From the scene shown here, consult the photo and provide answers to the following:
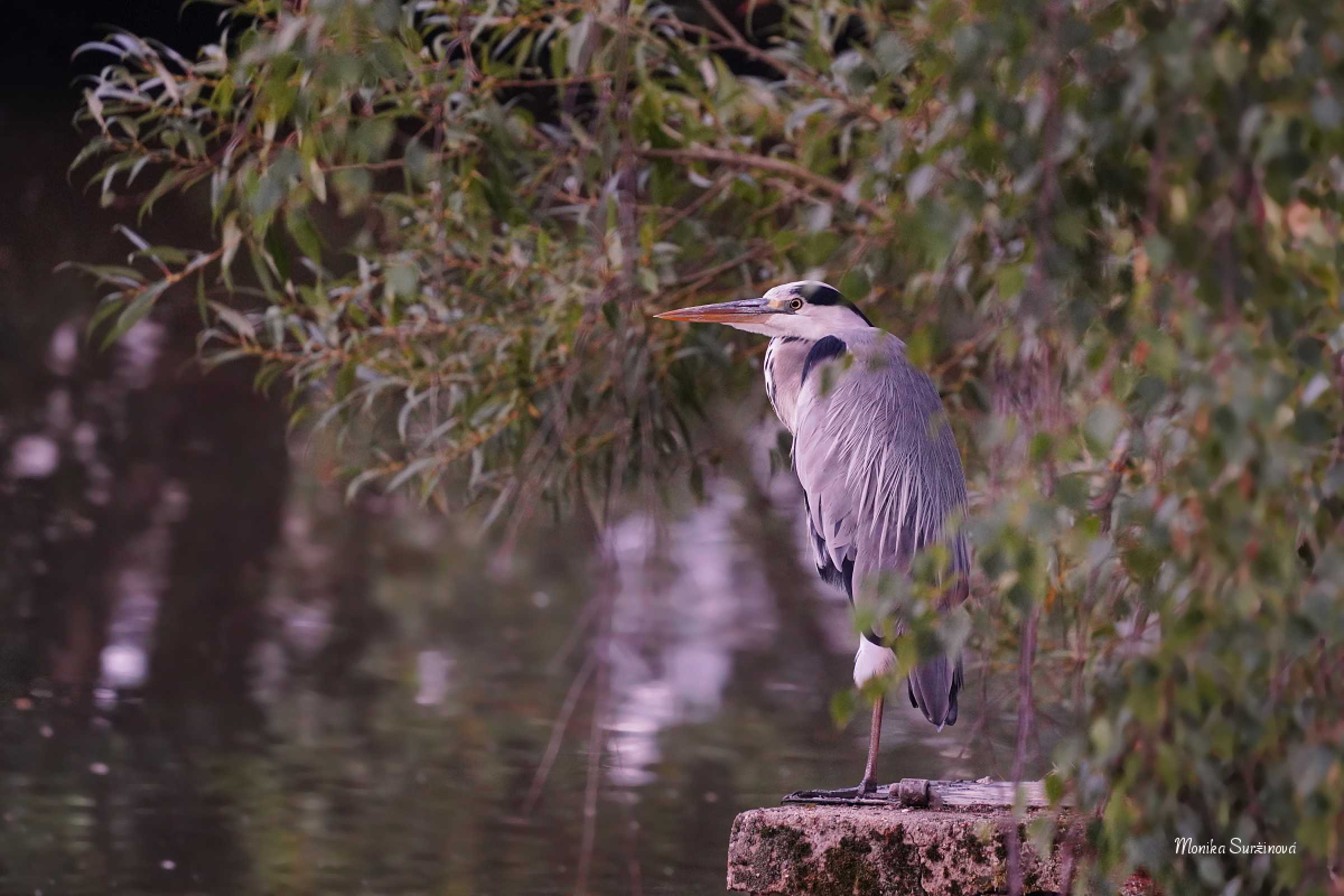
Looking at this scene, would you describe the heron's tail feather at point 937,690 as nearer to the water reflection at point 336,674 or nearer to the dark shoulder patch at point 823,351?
the water reflection at point 336,674

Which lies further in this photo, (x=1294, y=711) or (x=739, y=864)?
(x=739, y=864)

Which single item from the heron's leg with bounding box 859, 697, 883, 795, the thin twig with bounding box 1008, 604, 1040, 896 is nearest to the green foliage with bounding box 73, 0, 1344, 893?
the thin twig with bounding box 1008, 604, 1040, 896

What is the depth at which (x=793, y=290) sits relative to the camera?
194 cm

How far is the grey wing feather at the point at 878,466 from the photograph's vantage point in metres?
1.83

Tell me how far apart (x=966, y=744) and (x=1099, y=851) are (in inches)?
5.4

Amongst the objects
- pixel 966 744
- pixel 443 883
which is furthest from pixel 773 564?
pixel 966 744

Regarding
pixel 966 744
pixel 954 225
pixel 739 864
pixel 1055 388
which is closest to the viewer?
pixel 954 225

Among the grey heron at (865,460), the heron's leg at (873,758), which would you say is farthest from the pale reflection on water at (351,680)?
the grey heron at (865,460)

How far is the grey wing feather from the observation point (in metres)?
1.83

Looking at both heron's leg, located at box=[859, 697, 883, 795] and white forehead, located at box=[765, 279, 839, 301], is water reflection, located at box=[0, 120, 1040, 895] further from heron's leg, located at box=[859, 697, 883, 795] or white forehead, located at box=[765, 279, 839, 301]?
white forehead, located at box=[765, 279, 839, 301]

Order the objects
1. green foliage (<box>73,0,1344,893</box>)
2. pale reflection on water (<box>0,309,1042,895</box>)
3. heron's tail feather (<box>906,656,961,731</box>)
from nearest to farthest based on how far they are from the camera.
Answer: green foliage (<box>73,0,1344,893</box>)
heron's tail feather (<box>906,656,961,731</box>)
pale reflection on water (<box>0,309,1042,895</box>)

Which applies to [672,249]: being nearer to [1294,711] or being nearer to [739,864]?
[739,864]

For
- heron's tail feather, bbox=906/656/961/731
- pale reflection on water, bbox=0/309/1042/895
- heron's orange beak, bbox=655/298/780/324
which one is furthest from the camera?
pale reflection on water, bbox=0/309/1042/895

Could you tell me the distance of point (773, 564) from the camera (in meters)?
5.60
